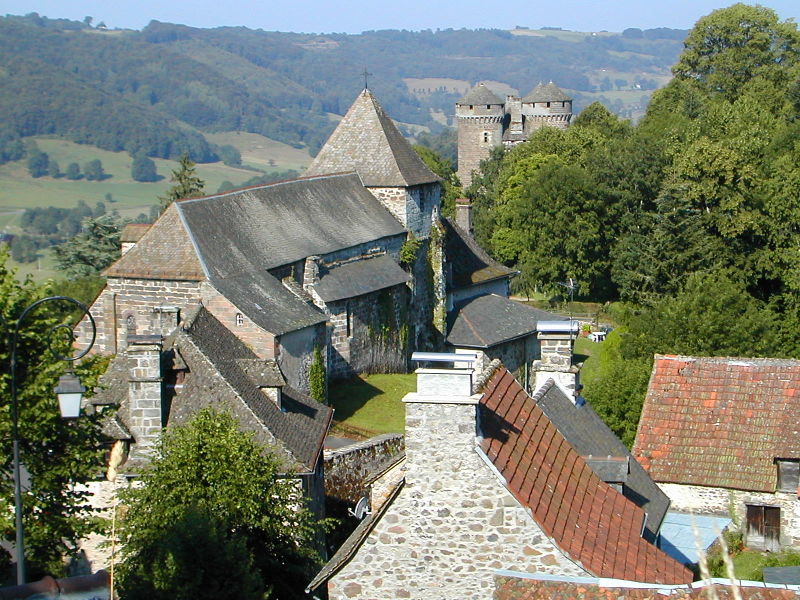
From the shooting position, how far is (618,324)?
58.1 metres

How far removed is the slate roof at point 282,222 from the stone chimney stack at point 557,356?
1475 cm

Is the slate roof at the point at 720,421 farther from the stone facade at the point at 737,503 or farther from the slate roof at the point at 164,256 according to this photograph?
the slate roof at the point at 164,256

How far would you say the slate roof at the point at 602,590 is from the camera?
39.8 ft

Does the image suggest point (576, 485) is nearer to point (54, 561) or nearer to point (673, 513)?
point (54, 561)

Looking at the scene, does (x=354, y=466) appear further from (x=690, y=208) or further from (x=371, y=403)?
(x=690, y=208)

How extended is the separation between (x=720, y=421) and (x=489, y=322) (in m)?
20.4

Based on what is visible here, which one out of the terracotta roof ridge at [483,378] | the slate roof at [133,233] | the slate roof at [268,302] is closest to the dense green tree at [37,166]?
the slate roof at [133,233]

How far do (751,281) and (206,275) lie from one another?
1135 inches

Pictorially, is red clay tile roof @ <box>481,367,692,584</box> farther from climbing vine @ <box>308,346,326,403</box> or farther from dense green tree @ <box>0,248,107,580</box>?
climbing vine @ <box>308,346,326,403</box>

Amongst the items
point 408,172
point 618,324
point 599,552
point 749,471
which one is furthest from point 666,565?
point 618,324

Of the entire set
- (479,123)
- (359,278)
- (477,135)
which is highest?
(479,123)

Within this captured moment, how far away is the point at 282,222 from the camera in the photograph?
38531 millimetres

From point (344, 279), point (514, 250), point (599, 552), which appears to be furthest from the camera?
point (514, 250)

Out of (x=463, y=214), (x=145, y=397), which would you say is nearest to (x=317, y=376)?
(x=145, y=397)
